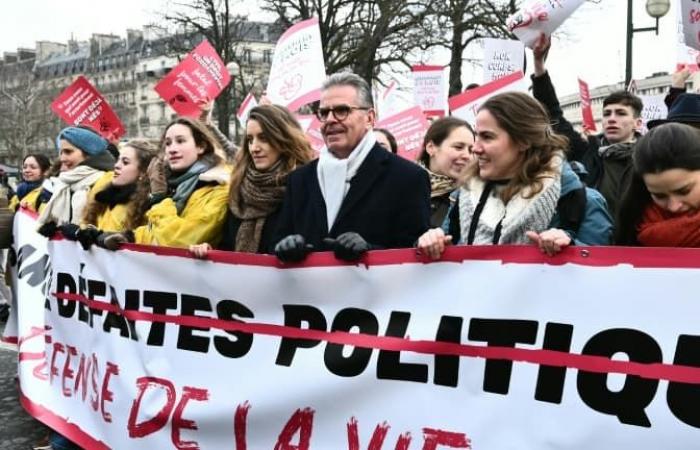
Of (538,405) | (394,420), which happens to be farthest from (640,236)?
(394,420)

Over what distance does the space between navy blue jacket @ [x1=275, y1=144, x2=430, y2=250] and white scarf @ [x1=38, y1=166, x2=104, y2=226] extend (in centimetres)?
241

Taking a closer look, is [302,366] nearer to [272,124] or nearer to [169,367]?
[169,367]

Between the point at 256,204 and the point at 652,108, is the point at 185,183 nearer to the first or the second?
the point at 256,204

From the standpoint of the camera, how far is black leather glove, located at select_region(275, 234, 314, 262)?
301 cm

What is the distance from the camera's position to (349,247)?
286cm

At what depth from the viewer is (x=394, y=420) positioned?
8.91 feet

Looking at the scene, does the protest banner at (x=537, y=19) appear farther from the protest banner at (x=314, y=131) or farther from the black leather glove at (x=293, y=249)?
the protest banner at (x=314, y=131)

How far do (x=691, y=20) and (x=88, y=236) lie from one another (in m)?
3.65

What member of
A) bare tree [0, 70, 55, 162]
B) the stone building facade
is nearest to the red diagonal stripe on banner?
bare tree [0, 70, 55, 162]

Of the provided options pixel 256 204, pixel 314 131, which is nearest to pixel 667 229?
pixel 256 204

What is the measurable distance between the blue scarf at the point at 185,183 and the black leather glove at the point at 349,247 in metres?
1.25

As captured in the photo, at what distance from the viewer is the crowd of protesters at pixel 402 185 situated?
2588 mm

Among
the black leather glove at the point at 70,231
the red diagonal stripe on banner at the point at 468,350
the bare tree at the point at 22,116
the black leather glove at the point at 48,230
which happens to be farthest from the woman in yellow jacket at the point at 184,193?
the bare tree at the point at 22,116

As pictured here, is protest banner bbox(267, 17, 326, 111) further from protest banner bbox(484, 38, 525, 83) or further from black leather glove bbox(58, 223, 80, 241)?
black leather glove bbox(58, 223, 80, 241)
